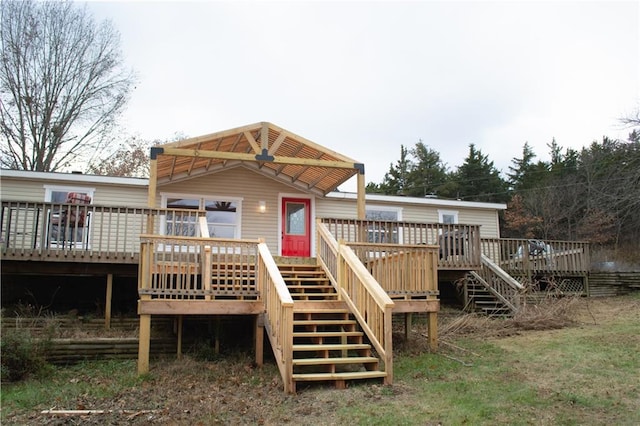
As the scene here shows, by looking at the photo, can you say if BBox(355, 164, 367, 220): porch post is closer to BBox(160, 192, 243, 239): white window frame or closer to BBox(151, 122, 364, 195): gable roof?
BBox(151, 122, 364, 195): gable roof

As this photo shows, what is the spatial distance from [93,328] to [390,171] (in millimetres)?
36445

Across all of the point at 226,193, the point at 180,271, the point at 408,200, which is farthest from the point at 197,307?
the point at 408,200

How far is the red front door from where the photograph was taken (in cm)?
1347

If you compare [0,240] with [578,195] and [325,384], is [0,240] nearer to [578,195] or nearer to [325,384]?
[325,384]

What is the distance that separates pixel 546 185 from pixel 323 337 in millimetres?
28116

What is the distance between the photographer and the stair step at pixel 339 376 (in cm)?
588

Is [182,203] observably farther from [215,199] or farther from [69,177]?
[69,177]

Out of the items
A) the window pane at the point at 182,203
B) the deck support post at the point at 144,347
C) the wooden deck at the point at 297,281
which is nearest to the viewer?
the wooden deck at the point at 297,281

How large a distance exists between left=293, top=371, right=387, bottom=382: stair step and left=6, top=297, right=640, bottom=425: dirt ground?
0.44 ft

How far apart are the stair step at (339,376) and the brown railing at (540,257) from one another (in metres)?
8.76

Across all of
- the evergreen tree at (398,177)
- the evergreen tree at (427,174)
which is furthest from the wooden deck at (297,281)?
the evergreen tree at (398,177)

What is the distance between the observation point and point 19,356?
265 inches

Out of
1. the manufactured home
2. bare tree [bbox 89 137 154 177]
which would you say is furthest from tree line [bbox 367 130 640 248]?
bare tree [bbox 89 137 154 177]

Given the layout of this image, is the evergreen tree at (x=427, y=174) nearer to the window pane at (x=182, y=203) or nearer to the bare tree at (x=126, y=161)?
the bare tree at (x=126, y=161)
